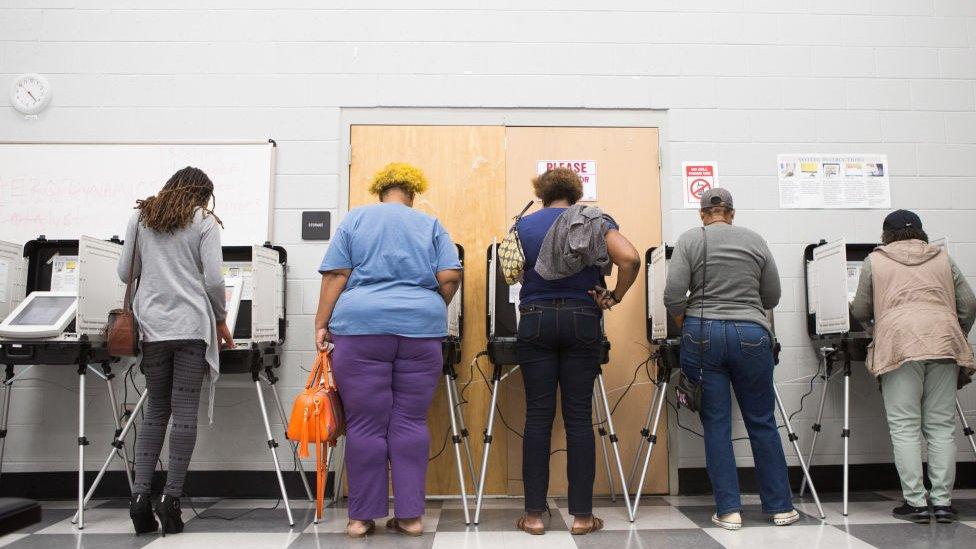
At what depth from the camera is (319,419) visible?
230 centimetres

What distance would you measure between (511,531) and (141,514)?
1.37 m

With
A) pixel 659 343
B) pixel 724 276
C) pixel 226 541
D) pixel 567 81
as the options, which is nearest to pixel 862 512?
pixel 659 343

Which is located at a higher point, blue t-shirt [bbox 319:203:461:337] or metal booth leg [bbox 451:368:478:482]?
blue t-shirt [bbox 319:203:461:337]

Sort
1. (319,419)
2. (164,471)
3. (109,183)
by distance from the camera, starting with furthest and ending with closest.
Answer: (109,183) < (164,471) < (319,419)

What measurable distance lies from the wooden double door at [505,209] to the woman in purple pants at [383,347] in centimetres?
79

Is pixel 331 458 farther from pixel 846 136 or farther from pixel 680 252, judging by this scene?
pixel 846 136

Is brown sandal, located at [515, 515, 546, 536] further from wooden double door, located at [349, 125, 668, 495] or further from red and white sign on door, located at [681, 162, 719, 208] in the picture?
red and white sign on door, located at [681, 162, 719, 208]

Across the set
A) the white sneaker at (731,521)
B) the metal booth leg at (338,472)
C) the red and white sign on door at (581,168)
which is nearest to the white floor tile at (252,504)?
the metal booth leg at (338,472)

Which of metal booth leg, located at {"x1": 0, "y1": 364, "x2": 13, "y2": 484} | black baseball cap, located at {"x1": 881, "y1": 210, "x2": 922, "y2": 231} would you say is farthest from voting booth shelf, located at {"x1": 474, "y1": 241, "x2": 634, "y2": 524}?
metal booth leg, located at {"x1": 0, "y1": 364, "x2": 13, "y2": 484}

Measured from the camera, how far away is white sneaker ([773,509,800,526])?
8.21 feet

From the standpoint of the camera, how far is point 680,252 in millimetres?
2604

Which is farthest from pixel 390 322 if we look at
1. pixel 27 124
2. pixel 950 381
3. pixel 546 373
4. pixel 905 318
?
pixel 27 124

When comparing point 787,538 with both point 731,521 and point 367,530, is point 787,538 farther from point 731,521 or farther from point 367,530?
point 367,530

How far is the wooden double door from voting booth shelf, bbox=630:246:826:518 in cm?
10
